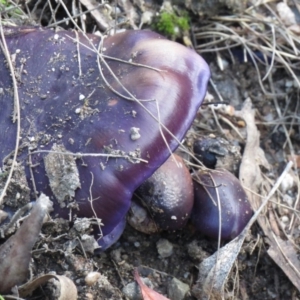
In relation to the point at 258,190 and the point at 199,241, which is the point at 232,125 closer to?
the point at 258,190

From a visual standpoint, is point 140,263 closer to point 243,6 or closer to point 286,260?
point 286,260

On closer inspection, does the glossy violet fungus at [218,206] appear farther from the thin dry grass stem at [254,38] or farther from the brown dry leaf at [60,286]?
the thin dry grass stem at [254,38]

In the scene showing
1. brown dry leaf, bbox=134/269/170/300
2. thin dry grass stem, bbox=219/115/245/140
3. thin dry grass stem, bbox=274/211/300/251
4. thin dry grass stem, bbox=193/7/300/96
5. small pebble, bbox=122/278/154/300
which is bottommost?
thin dry grass stem, bbox=274/211/300/251

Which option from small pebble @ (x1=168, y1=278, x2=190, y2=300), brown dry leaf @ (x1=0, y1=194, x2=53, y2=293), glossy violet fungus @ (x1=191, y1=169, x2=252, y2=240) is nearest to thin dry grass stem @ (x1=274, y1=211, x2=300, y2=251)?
glossy violet fungus @ (x1=191, y1=169, x2=252, y2=240)

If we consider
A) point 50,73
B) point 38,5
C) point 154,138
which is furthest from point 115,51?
point 38,5

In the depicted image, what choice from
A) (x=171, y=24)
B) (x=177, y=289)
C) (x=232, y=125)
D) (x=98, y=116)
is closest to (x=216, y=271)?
(x=177, y=289)

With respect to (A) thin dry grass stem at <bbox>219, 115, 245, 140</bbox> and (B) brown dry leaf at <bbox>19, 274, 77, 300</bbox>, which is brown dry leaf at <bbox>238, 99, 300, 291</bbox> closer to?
(A) thin dry grass stem at <bbox>219, 115, 245, 140</bbox>
